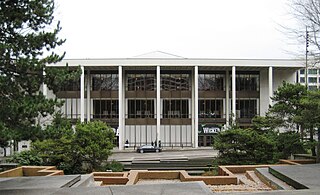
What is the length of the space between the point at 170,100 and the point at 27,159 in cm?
2975

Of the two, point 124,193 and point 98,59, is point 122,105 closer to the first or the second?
point 98,59

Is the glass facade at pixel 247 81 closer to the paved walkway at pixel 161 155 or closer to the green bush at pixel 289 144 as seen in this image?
the paved walkway at pixel 161 155

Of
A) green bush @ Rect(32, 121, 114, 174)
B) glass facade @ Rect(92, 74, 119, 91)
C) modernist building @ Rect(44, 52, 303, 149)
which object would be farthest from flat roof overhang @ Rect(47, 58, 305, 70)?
green bush @ Rect(32, 121, 114, 174)

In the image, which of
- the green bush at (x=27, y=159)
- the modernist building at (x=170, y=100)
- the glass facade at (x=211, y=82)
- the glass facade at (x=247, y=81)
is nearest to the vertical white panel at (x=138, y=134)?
the modernist building at (x=170, y=100)

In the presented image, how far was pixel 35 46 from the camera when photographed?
1139 centimetres

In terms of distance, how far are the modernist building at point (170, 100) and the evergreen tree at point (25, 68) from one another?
36849 mm

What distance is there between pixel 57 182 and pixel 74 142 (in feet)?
30.7

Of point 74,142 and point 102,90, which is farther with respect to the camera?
point 102,90

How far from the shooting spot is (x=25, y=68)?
36.1 ft

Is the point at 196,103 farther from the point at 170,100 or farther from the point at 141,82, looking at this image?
the point at 141,82

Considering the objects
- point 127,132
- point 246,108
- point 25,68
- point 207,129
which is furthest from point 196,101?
point 25,68

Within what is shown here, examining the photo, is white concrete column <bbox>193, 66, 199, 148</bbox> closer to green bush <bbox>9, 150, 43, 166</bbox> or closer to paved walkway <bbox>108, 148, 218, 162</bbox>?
paved walkway <bbox>108, 148, 218, 162</bbox>

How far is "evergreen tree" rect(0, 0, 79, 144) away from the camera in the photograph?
10.6m

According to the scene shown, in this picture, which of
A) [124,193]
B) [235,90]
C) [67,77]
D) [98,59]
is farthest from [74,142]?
[235,90]
